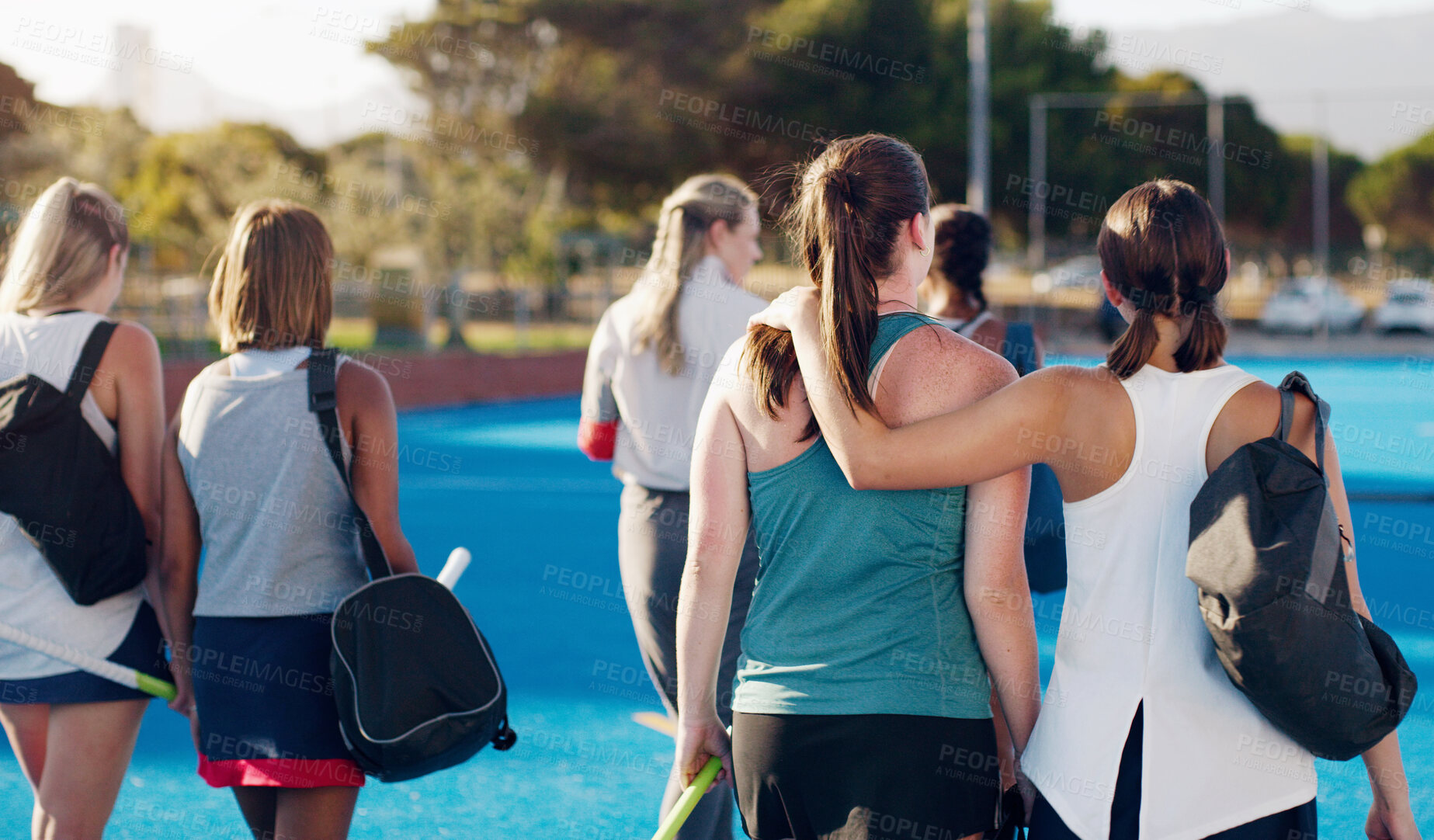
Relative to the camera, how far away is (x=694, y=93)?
34.7m

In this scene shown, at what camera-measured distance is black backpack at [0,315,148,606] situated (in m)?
2.59

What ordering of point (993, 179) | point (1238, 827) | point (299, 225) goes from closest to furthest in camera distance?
point (1238, 827), point (299, 225), point (993, 179)

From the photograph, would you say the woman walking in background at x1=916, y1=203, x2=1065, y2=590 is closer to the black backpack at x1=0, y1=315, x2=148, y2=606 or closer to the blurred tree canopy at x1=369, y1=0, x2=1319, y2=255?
the black backpack at x1=0, y1=315, x2=148, y2=606

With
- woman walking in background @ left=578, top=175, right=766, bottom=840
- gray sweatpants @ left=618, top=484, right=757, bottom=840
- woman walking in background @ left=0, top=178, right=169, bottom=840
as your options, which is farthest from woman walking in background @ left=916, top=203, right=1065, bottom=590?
woman walking in background @ left=0, top=178, right=169, bottom=840

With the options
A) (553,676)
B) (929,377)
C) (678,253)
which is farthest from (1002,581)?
(553,676)

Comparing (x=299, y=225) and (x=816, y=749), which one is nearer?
(x=816, y=749)

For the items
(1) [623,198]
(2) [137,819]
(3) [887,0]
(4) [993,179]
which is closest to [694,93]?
(1) [623,198]

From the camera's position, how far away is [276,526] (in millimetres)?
2469

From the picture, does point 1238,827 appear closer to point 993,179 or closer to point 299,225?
point 299,225

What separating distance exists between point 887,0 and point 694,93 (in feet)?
24.4

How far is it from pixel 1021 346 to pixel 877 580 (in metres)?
1.81

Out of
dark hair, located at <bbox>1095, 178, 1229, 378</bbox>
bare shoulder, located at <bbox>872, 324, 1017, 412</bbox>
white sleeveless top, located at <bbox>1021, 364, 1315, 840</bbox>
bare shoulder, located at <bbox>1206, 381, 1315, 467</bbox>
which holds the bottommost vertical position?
white sleeveless top, located at <bbox>1021, 364, 1315, 840</bbox>

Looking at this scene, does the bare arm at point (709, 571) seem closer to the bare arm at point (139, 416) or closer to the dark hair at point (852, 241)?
the dark hair at point (852, 241)

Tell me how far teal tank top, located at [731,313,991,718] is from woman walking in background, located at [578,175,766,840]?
3.83ft
